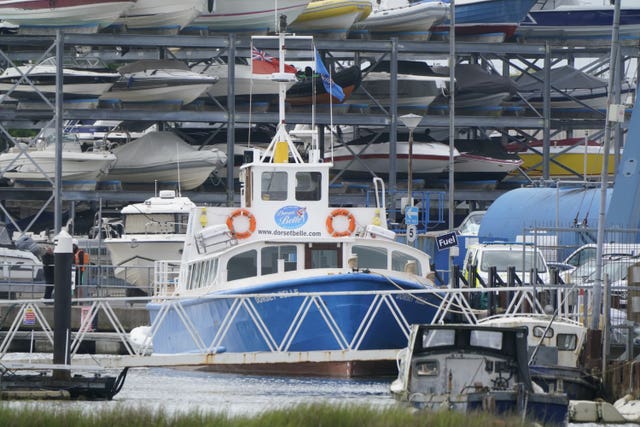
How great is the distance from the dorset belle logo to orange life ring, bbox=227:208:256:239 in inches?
18.5

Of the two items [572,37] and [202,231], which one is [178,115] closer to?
[572,37]

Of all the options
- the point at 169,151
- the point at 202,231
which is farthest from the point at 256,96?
the point at 202,231

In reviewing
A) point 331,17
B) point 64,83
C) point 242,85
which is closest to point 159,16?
point 64,83

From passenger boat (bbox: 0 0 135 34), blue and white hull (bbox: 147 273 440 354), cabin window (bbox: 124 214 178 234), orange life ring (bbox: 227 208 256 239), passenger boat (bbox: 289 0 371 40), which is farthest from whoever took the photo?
passenger boat (bbox: 289 0 371 40)

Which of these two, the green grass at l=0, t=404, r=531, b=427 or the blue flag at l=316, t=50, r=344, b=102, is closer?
the green grass at l=0, t=404, r=531, b=427

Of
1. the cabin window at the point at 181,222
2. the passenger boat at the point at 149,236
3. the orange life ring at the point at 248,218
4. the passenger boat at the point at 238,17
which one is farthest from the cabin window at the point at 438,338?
the passenger boat at the point at 238,17

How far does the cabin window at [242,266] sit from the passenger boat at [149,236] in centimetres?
1574

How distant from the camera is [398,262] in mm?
31906

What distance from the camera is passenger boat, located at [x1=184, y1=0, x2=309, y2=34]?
5734 centimetres

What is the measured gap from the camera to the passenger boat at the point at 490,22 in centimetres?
6194

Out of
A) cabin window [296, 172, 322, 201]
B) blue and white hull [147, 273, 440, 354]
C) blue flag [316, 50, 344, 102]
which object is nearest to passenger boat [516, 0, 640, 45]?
blue flag [316, 50, 344, 102]

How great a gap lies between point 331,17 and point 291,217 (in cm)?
2728

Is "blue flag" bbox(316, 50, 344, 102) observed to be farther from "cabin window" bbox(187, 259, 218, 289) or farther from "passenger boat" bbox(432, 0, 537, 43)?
"passenger boat" bbox(432, 0, 537, 43)

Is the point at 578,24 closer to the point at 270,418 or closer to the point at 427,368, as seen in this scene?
the point at 427,368
